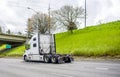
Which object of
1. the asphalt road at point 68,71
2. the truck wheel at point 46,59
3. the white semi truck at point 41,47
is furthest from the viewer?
the white semi truck at point 41,47

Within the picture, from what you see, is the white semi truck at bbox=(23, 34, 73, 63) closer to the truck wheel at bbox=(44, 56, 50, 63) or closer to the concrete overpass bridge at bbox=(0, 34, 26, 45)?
the truck wheel at bbox=(44, 56, 50, 63)

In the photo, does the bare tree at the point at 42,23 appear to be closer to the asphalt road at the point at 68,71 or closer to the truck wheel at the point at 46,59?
the truck wheel at the point at 46,59

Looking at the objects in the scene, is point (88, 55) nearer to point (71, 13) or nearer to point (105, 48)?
point (105, 48)

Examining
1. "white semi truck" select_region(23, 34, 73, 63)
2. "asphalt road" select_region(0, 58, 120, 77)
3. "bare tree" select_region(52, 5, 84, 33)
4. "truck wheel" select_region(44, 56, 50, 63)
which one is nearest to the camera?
"asphalt road" select_region(0, 58, 120, 77)

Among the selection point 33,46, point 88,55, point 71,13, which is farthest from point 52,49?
point 71,13

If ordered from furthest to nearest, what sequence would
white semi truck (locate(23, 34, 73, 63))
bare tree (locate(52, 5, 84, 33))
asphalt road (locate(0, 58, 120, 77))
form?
1. bare tree (locate(52, 5, 84, 33))
2. white semi truck (locate(23, 34, 73, 63))
3. asphalt road (locate(0, 58, 120, 77))

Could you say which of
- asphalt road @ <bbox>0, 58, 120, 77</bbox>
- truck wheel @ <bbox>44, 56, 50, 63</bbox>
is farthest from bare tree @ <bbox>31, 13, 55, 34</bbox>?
asphalt road @ <bbox>0, 58, 120, 77</bbox>

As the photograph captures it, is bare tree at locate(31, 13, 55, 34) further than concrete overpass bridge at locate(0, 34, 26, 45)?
Yes

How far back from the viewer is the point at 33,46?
114 feet

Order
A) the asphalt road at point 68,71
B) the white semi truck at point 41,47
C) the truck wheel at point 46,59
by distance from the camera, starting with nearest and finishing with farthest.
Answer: the asphalt road at point 68,71 < the truck wheel at point 46,59 < the white semi truck at point 41,47

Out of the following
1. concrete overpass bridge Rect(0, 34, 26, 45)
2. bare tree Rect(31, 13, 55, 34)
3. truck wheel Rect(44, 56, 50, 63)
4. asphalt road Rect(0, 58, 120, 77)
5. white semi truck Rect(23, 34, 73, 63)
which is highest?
bare tree Rect(31, 13, 55, 34)

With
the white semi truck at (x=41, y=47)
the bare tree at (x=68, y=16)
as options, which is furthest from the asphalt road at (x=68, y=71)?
the bare tree at (x=68, y=16)

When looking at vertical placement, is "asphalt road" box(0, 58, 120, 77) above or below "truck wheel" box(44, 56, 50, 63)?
below

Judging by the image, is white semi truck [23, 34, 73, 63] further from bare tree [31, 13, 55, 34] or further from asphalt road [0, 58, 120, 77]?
bare tree [31, 13, 55, 34]
